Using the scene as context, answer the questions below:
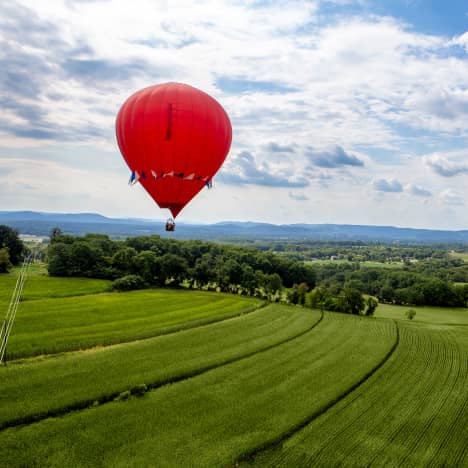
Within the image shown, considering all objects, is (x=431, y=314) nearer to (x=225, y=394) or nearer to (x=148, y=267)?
(x=148, y=267)

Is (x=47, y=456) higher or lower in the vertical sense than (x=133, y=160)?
lower

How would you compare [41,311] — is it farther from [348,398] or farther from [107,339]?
[348,398]

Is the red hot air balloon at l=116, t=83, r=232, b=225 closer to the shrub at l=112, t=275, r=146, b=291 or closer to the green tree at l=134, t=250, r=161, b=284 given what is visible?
the shrub at l=112, t=275, r=146, b=291

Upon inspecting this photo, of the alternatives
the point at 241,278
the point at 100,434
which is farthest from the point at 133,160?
the point at 241,278

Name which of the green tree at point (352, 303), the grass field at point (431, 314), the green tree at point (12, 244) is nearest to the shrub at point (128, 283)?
A: the green tree at point (352, 303)

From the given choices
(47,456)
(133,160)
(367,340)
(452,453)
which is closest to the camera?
(47,456)

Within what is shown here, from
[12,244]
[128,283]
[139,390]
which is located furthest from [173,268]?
[139,390]

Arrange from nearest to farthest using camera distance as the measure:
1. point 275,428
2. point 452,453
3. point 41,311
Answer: point 452,453
point 275,428
point 41,311
